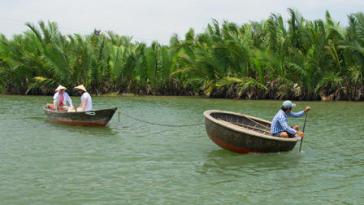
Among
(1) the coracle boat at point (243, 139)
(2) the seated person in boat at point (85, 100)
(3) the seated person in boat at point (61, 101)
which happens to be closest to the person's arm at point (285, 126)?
(1) the coracle boat at point (243, 139)

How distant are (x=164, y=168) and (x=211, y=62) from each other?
72.6 ft

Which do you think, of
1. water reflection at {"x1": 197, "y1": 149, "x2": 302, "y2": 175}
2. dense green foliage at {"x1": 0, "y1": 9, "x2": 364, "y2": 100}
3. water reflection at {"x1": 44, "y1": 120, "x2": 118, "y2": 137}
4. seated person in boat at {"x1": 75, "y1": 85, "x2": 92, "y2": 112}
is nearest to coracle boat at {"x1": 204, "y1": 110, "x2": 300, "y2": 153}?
water reflection at {"x1": 197, "y1": 149, "x2": 302, "y2": 175}

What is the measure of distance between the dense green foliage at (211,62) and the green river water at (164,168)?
12160mm

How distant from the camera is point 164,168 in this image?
1227 cm

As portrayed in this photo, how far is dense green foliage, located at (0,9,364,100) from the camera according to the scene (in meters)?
31.7

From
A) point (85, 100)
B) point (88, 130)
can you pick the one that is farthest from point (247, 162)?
point (85, 100)

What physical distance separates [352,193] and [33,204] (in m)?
5.53

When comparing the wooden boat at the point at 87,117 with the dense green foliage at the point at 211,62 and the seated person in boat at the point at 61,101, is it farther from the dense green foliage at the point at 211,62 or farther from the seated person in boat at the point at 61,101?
the dense green foliage at the point at 211,62

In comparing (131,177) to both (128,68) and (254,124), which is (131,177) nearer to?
(254,124)

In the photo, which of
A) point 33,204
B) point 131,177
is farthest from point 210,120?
point 33,204

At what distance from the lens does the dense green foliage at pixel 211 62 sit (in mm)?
31734

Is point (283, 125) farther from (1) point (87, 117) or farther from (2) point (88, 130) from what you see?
(1) point (87, 117)

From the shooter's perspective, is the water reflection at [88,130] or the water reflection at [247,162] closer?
the water reflection at [247,162]

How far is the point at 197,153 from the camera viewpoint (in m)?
14.3
